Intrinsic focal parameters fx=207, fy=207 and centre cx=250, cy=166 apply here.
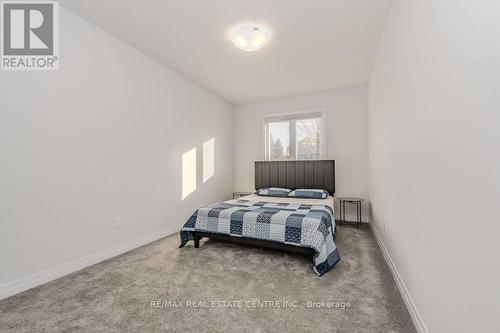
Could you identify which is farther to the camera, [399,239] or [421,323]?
[399,239]

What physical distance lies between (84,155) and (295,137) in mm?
3776

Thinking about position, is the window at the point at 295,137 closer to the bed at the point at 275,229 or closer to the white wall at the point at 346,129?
the white wall at the point at 346,129

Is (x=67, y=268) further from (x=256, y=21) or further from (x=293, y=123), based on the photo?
(x=293, y=123)

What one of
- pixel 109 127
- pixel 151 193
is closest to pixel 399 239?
pixel 151 193

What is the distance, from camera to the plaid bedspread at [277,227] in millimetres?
2176

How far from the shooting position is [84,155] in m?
2.30

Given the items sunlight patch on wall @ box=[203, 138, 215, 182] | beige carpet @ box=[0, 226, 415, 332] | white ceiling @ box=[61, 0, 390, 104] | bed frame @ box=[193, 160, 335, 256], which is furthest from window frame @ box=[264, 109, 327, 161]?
beige carpet @ box=[0, 226, 415, 332]

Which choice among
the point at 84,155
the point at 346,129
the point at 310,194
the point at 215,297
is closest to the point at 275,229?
the point at 215,297

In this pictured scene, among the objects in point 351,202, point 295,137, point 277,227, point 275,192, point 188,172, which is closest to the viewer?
point 277,227

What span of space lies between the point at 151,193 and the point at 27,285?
4.92 ft

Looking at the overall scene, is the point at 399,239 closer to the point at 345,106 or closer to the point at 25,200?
the point at 345,106

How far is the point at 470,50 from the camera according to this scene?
0.87 metres

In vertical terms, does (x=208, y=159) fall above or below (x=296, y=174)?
above

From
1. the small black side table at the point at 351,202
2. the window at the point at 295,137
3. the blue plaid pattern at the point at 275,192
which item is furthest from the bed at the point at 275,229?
the window at the point at 295,137
